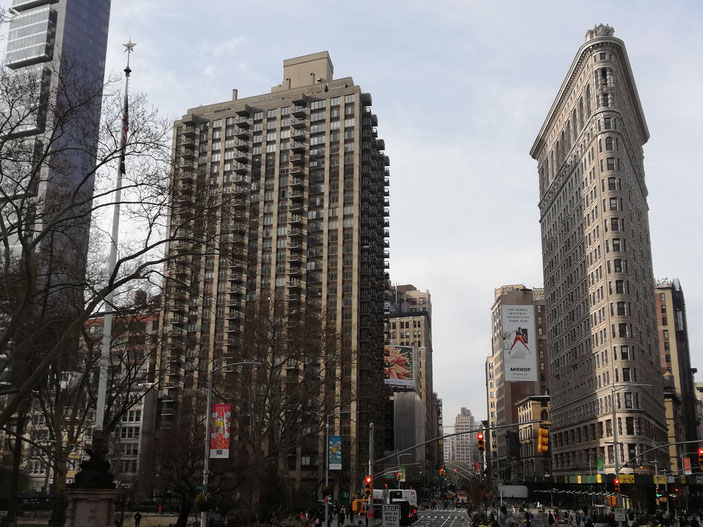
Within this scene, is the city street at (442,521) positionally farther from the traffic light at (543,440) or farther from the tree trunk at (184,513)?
the traffic light at (543,440)

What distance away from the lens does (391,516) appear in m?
37.2

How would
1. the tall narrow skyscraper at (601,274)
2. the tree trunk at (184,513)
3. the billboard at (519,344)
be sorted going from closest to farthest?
the tree trunk at (184,513) < the tall narrow skyscraper at (601,274) < the billboard at (519,344)

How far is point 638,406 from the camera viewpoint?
89.5m

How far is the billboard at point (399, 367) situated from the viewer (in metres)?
140

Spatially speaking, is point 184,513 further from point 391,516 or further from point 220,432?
point 391,516

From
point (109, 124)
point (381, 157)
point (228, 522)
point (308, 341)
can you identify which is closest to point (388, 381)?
point (381, 157)

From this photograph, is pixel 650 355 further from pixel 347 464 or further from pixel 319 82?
pixel 319 82

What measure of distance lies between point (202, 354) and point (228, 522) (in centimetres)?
4237

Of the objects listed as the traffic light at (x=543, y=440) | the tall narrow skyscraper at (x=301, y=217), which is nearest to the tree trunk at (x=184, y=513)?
the traffic light at (x=543, y=440)

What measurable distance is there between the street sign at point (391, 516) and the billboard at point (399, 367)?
100213mm

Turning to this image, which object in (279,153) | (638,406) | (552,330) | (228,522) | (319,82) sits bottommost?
(228,522)

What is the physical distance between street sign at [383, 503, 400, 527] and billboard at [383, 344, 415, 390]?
100213mm

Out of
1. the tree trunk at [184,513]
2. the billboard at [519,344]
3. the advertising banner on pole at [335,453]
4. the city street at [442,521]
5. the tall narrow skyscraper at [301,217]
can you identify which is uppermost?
the tall narrow skyscraper at [301,217]

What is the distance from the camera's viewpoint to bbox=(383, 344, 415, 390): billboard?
458 feet
